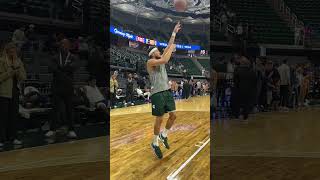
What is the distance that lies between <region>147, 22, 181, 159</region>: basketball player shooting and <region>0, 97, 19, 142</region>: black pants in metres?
2.45

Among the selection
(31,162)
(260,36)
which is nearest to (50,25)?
(31,162)

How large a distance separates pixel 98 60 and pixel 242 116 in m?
2.28

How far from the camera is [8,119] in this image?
13.5ft

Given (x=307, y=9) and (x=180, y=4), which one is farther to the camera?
(x=307, y=9)

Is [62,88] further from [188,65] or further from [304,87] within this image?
[304,87]

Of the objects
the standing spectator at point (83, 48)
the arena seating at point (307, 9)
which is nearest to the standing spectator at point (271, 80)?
the arena seating at point (307, 9)

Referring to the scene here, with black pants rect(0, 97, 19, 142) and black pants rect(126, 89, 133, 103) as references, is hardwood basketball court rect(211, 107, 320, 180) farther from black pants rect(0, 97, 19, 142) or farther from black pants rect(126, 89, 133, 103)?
black pants rect(0, 97, 19, 142)

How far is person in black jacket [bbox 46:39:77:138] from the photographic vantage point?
15.3ft

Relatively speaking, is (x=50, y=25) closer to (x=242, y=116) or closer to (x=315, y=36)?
(x=242, y=116)

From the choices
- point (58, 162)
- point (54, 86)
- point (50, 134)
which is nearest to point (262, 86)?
point (54, 86)

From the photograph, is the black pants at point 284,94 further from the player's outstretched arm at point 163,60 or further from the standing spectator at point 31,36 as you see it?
the player's outstretched arm at point 163,60

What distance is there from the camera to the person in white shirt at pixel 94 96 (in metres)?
5.08

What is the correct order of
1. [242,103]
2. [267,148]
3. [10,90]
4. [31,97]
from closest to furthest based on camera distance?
[10,90] → [267,148] → [31,97] → [242,103]

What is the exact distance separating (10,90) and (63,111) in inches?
31.4
